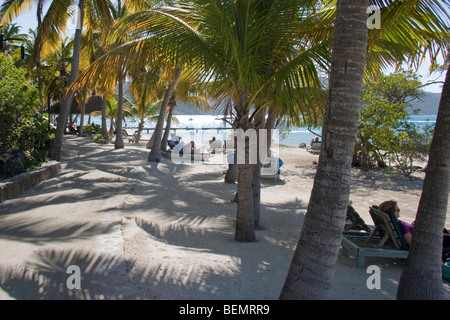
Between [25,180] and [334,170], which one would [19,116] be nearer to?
[25,180]

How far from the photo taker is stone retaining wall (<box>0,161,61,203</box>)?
7.54 metres

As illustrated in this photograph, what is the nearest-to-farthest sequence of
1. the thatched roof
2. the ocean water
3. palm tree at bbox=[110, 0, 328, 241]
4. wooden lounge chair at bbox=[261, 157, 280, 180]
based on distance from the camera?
palm tree at bbox=[110, 0, 328, 241]
wooden lounge chair at bbox=[261, 157, 280, 180]
the ocean water
the thatched roof

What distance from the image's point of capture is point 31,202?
7.47 m

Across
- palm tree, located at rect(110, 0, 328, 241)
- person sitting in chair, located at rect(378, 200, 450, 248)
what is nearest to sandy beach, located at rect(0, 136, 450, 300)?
person sitting in chair, located at rect(378, 200, 450, 248)

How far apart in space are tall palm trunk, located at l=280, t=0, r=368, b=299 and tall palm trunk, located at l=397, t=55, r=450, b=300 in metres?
1.17

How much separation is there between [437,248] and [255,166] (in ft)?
14.3

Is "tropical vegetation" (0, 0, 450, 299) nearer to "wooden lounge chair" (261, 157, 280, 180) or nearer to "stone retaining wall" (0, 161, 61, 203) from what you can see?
"stone retaining wall" (0, 161, 61, 203)

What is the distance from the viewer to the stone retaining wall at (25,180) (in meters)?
7.54

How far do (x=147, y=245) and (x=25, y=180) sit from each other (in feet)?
15.4

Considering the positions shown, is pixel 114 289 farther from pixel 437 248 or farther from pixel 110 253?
pixel 437 248

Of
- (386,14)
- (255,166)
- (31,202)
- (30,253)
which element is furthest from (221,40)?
(31,202)

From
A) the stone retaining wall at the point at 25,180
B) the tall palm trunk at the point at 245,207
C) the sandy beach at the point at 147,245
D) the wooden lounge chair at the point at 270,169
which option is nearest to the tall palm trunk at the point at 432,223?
the sandy beach at the point at 147,245

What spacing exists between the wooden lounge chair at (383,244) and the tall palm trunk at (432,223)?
4.82 feet

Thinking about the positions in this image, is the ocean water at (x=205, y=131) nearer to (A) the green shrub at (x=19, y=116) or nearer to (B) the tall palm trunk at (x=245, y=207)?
(A) the green shrub at (x=19, y=116)
